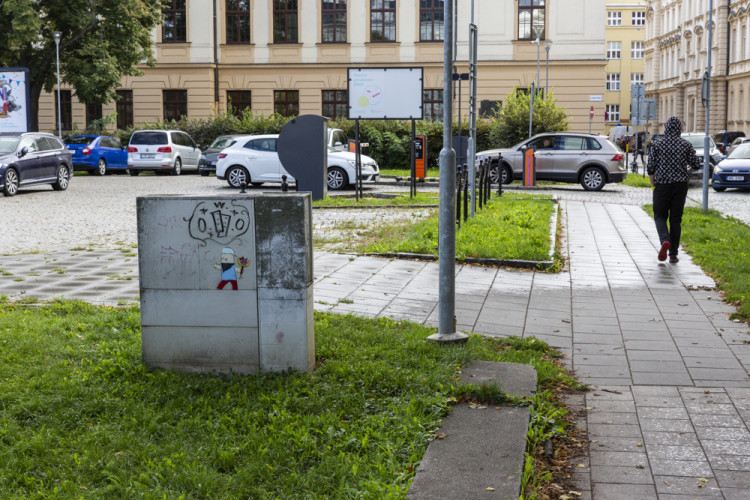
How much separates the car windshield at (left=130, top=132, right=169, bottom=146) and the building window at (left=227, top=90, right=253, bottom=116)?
12829 mm

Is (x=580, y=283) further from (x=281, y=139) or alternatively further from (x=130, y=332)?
(x=281, y=139)

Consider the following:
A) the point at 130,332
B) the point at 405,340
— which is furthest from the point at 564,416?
the point at 130,332

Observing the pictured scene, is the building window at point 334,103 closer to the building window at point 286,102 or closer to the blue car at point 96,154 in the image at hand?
the building window at point 286,102

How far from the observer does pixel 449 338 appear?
6.35 m

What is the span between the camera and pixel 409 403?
4.92 metres

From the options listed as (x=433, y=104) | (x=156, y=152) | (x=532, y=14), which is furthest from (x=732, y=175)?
(x=433, y=104)

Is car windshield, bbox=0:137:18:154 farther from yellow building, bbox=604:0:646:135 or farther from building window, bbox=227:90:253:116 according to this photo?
yellow building, bbox=604:0:646:135

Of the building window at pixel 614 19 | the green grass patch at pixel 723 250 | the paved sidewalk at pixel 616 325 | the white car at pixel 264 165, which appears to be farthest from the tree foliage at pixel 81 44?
the building window at pixel 614 19

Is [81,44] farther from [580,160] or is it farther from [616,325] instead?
[616,325]

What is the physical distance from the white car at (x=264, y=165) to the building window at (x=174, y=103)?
867 inches

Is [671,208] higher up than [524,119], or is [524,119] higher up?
[524,119]

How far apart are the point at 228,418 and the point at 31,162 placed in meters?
20.5

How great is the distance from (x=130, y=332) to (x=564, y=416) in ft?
10.5

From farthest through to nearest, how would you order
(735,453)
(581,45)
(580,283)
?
(581,45)
(580,283)
(735,453)
